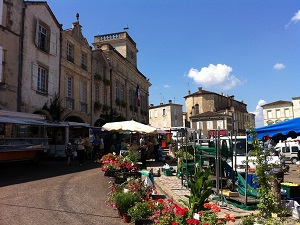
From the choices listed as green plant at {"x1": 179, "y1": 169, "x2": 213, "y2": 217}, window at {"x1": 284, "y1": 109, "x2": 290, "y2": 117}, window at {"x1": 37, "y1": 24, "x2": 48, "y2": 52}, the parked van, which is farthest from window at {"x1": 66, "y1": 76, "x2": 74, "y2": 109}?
window at {"x1": 284, "y1": 109, "x2": 290, "y2": 117}

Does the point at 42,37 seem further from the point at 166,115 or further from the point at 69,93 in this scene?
the point at 166,115

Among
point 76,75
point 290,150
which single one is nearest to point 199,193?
point 290,150

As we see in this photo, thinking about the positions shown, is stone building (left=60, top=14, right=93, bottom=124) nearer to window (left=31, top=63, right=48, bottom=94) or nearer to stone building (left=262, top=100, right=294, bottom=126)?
window (left=31, top=63, right=48, bottom=94)

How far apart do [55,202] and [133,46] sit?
3511 cm

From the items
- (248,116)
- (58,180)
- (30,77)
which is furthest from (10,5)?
(248,116)

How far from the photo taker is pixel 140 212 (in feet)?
17.3

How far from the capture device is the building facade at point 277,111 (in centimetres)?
7136

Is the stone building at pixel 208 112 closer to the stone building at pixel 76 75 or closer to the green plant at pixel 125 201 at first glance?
the stone building at pixel 76 75

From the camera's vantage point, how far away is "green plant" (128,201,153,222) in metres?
5.24

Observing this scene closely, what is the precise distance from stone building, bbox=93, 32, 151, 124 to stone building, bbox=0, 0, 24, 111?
415 inches

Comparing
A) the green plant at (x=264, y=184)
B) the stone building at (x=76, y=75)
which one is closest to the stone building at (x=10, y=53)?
the stone building at (x=76, y=75)

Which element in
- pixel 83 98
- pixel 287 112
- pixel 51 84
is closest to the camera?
pixel 51 84

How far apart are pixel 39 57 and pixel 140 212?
57.0ft

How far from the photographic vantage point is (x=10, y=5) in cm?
1753
